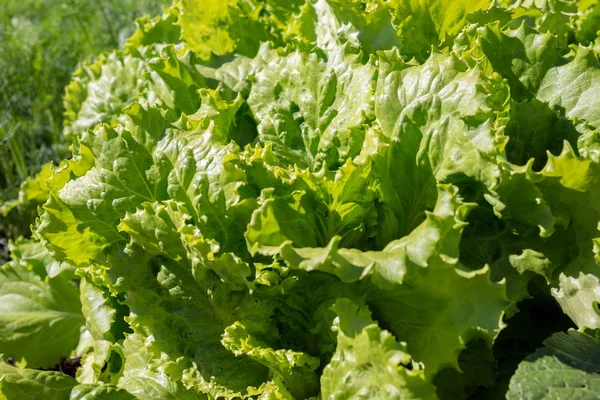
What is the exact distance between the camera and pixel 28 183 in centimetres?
402

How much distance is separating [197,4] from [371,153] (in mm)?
1671

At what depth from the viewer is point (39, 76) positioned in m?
5.51

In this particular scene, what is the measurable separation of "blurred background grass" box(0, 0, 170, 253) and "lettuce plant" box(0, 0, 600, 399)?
2.51 meters

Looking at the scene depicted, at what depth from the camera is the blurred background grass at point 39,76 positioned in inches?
203

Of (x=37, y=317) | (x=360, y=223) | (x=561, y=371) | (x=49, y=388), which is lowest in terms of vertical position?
(x=37, y=317)

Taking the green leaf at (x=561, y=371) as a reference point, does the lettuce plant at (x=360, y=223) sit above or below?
above

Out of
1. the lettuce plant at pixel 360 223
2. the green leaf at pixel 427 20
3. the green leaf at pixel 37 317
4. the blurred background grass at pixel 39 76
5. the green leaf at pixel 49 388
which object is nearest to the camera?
the lettuce plant at pixel 360 223

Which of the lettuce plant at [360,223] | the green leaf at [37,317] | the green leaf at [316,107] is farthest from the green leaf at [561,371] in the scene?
the green leaf at [37,317]

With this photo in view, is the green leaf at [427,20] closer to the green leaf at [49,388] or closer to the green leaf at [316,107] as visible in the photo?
the green leaf at [316,107]

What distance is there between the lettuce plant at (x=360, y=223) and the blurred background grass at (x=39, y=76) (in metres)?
2.51

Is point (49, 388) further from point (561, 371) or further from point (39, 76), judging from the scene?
point (39, 76)

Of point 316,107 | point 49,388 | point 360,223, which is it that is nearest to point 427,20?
point 316,107

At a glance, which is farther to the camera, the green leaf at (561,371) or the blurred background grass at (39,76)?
the blurred background grass at (39,76)

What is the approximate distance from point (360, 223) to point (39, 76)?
420 cm
